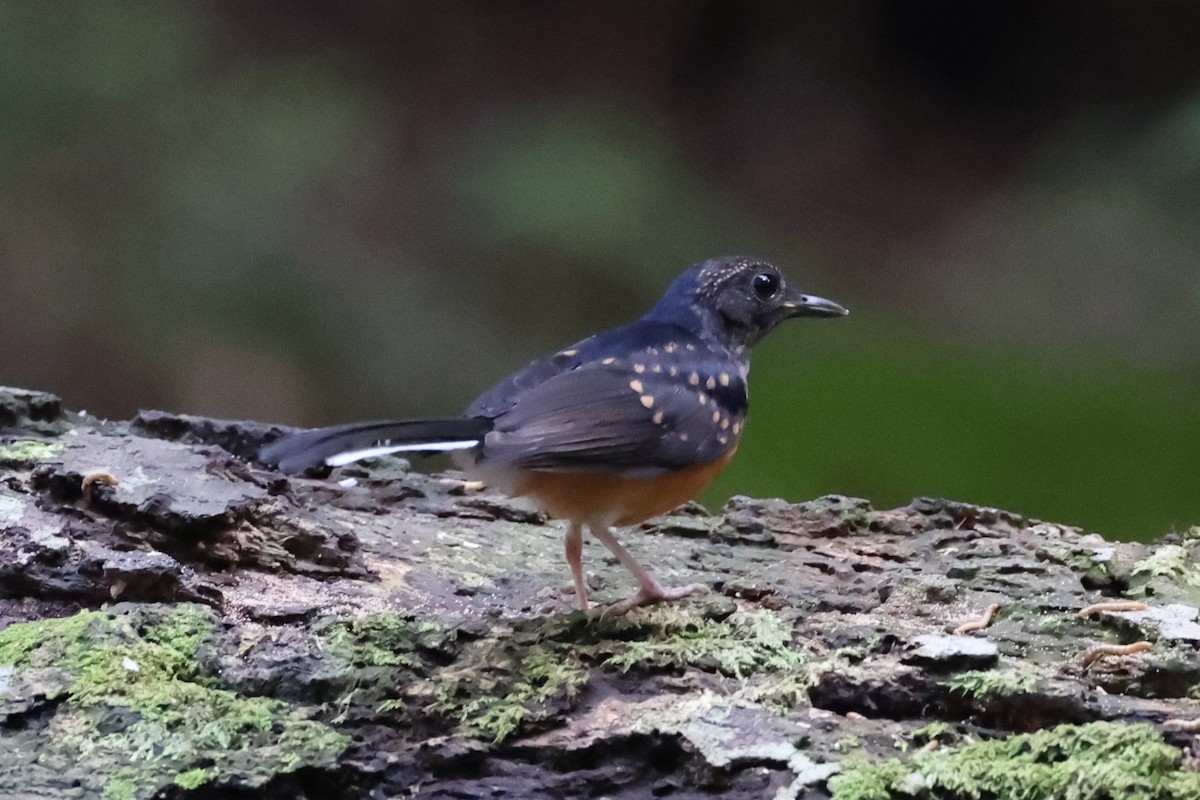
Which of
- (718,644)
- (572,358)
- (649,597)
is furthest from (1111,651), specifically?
(572,358)

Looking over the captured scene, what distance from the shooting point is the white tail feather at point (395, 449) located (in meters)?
1.99

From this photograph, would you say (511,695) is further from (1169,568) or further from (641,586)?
(1169,568)

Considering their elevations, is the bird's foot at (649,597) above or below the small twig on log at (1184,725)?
above

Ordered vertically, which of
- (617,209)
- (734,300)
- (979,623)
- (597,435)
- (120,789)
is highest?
(617,209)

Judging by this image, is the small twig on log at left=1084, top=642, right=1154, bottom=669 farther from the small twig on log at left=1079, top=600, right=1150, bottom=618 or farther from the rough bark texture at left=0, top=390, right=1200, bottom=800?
the small twig on log at left=1079, top=600, right=1150, bottom=618

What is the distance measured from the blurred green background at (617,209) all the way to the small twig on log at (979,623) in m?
1.88

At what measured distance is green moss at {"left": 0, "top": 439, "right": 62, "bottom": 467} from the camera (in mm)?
2735

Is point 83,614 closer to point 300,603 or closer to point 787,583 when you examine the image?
point 300,603

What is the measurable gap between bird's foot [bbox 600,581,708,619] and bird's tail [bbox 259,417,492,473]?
51cm

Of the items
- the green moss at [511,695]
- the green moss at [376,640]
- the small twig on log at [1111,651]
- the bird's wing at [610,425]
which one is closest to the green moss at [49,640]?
the green moss at [376,640]

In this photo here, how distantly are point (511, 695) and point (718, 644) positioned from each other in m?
0.46

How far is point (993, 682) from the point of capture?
184 centimetres

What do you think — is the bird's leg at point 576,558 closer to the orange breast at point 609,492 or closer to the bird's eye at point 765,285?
the orange breast at point 609,492

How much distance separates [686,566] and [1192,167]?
277 cm
